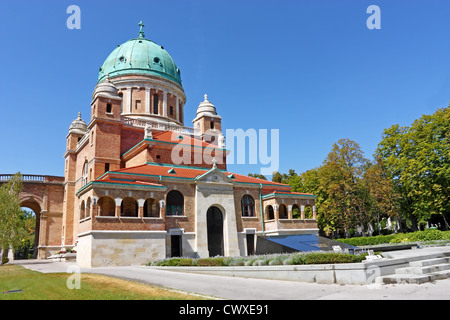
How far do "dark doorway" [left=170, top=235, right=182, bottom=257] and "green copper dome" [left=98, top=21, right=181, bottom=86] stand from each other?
90.0ft

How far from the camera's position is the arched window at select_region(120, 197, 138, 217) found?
30.2m

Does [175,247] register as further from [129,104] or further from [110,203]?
[129,104]

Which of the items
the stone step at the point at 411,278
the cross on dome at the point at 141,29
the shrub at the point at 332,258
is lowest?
the stone step at the point at 411,278

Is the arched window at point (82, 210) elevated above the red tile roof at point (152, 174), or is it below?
below

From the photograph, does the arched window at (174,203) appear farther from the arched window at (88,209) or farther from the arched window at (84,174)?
the arched window at (84,174)

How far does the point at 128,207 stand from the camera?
99.6ft

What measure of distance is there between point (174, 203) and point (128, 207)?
4.08m

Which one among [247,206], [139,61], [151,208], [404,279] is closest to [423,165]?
[247,206]

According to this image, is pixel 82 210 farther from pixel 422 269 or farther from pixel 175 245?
pixel 422 269

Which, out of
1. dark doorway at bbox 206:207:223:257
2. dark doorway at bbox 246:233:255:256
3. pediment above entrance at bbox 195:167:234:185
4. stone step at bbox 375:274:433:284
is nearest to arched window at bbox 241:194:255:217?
dark doorway at bbox 246:233:255:256

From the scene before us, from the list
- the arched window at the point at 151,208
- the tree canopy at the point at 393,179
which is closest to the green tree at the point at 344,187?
the tree canopy at the point at 393,179

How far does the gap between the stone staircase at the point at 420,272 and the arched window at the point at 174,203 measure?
21181 millimetres

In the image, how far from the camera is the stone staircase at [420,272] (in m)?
11.5

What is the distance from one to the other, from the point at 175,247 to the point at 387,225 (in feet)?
237
